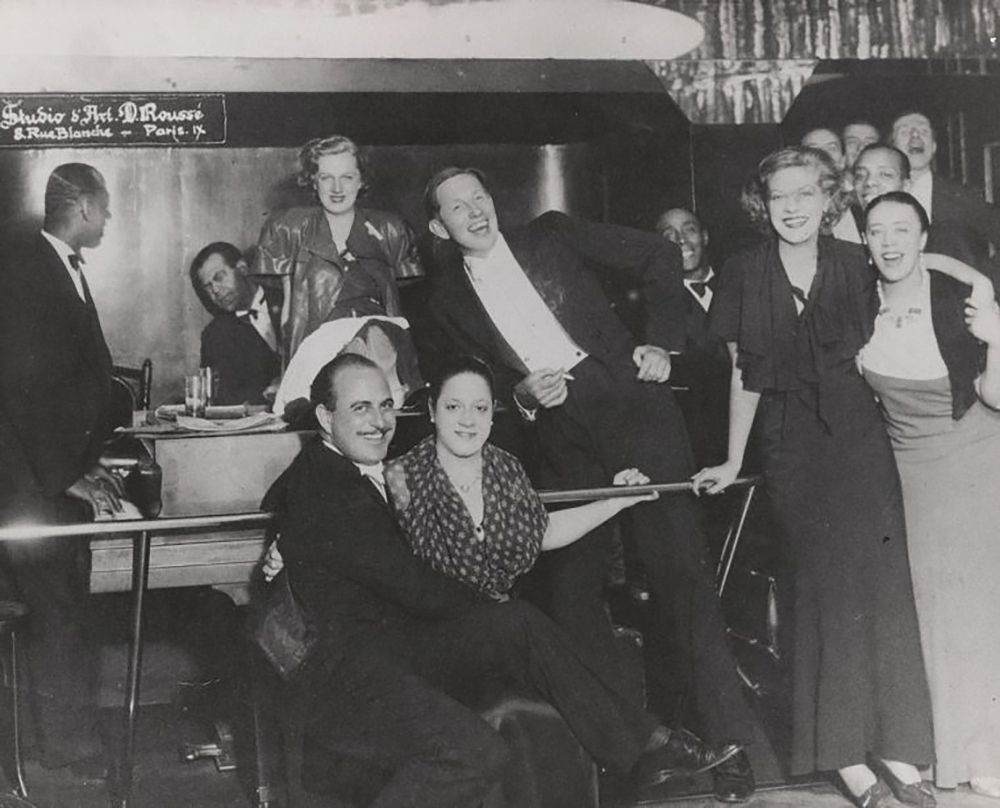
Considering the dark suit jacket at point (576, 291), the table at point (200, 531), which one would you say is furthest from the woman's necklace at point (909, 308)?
the table at point (200, 531)

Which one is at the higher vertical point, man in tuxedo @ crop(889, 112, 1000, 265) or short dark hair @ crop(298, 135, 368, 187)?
short dark hair @ crop(298, 135, 368, 187)

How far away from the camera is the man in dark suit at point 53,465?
10.0ft

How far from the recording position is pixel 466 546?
2.64 metres

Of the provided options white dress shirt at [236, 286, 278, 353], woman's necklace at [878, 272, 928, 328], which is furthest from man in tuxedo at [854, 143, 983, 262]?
white dress shirt at [236, 286, 278, 353]

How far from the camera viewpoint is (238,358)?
15.9 feet

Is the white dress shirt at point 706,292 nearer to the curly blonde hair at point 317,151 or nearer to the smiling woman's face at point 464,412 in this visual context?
A: the curly blonde hair at point 317,151

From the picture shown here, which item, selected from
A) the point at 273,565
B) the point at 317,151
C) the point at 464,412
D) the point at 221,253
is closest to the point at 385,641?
the point at 273,565

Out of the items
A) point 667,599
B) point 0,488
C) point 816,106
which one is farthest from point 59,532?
point 816,106

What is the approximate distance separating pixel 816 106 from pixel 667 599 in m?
1.67

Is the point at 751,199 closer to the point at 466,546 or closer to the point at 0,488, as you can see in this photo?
the point at 466,546

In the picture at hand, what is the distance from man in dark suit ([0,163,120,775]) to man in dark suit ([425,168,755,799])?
1034mm

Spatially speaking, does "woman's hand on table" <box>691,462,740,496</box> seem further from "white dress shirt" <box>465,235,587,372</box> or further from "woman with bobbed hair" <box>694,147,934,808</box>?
"white dress shirt" <box>465,235,587,372</box>

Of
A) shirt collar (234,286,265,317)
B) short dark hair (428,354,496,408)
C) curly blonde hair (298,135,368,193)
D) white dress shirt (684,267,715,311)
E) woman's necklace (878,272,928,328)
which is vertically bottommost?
short dark hair (428,354,496,408)

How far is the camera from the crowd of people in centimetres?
246
